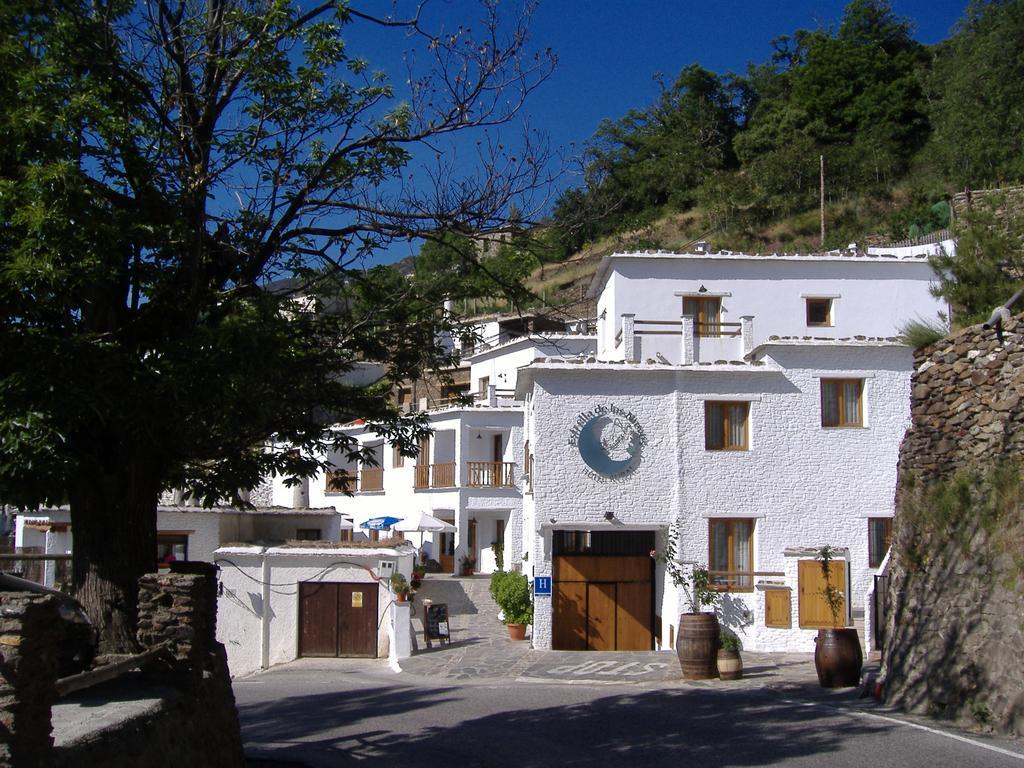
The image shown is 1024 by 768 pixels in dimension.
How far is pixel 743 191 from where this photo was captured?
58156 millimetres

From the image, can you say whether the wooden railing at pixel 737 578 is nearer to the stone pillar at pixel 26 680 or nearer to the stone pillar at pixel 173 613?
Result: the stone pillar at pixel 173 613

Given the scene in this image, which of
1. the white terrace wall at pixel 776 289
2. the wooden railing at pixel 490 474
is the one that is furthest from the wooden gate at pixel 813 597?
the wooden railing at pixel 490 474

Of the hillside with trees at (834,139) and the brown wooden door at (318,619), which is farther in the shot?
the hillside with trees at (834,139)

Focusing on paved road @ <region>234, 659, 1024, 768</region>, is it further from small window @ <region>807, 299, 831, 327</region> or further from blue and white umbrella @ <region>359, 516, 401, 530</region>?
blue and white umbrella @ <region>359, 516, 401, 530</region>

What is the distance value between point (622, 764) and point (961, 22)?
183 ft

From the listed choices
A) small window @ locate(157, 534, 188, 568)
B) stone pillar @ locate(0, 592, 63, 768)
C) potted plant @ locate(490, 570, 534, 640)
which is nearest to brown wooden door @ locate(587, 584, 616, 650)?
potted plant @ locate(490, 570, 534, 640)

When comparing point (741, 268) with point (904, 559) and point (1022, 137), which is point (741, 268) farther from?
point (1022, 137)

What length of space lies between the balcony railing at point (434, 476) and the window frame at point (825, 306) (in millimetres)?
14393

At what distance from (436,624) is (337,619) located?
2306mm

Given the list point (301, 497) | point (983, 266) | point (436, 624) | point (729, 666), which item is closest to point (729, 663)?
point (729, 666)

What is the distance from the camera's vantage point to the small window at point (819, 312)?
27.1 m

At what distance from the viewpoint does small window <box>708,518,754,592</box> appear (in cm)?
2195

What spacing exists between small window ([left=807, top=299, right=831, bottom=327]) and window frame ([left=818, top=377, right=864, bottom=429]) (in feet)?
14.8

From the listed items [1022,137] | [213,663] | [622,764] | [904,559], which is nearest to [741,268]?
[904,559]
